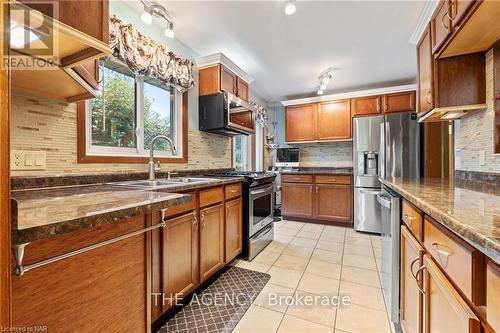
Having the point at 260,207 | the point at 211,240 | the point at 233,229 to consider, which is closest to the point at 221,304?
the point at 211,240

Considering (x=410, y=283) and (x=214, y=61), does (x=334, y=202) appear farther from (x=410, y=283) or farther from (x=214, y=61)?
(x=214, y=61)

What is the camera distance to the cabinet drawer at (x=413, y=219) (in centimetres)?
101

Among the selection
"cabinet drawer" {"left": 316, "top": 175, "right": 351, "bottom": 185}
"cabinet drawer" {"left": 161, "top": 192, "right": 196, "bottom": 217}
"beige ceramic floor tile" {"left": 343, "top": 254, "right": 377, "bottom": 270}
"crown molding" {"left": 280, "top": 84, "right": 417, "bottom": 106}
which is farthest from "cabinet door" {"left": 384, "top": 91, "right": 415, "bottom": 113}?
"cabinet drawer" {"left": 161, "top": 192, "right": 196, "bottom": 217}

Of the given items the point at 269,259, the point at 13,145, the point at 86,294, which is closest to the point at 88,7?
the point at 13,145

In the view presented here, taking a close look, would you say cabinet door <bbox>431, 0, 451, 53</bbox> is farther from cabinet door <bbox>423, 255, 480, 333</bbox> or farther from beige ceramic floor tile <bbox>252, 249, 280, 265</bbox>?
beige ceramic floor tile <bbox>252, 249, 280, 265</bbox>

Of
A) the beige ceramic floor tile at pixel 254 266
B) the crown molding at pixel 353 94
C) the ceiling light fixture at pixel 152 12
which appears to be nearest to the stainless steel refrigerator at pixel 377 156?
the crown molding at pixel 353 94

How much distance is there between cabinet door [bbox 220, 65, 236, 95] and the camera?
8.71 ft

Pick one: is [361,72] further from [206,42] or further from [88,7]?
[88,7]

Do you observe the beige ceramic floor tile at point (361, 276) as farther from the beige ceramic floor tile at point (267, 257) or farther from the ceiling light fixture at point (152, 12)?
the ceiling light fixture at point (152, 12)

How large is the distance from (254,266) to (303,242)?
99 centimetres

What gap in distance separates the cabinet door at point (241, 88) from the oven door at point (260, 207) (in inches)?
50.7

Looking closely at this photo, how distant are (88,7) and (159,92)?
142 centimetres

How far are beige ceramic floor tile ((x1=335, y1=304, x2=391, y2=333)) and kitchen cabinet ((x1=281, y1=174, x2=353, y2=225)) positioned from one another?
2.26m

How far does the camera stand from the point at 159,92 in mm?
2369
